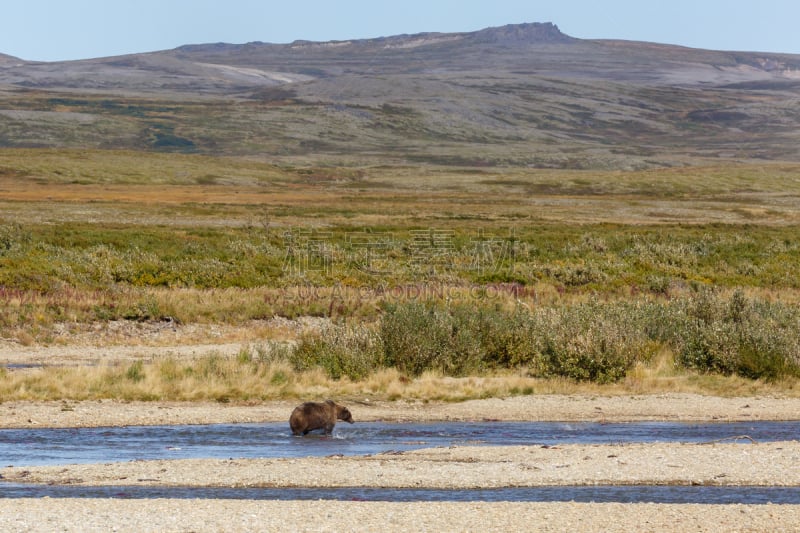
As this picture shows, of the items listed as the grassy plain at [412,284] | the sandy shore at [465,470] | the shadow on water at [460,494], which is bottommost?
the grassy plain at [412,284]

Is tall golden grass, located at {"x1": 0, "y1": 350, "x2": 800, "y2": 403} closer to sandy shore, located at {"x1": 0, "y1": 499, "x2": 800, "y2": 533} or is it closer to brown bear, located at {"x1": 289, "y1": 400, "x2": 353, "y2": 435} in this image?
brown bear, located at {"x1": 289, "y1": 400, "x2": 353, "y2": 435}

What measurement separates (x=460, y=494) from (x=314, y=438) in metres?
4.95

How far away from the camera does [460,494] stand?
1445 centimetres

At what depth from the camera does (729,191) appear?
124 m

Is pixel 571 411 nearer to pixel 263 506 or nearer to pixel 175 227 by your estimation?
pixel 263 506

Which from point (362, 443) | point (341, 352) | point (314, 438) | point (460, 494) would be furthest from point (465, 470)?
point (341, 352)

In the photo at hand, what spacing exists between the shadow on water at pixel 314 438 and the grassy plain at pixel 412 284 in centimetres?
332

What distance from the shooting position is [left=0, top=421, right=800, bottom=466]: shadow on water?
56.8ft

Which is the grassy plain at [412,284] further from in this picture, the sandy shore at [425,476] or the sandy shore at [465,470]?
the sandy shore at [465,470]

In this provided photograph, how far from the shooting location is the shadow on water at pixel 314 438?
1731 centimetres

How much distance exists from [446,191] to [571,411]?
319 feet

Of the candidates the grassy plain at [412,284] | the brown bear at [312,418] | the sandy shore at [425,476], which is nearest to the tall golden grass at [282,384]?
the grassy plain at [412,284]

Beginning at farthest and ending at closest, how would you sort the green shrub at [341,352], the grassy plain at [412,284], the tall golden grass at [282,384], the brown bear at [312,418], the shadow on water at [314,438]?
the green shrub at [341,352]
the grassy plain at [412,284]
the tall golden grass at [282,384]
the brown bear at [312,418]
the shadow on water at [314,438]

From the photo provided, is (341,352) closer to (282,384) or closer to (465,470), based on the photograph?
(282,384)
